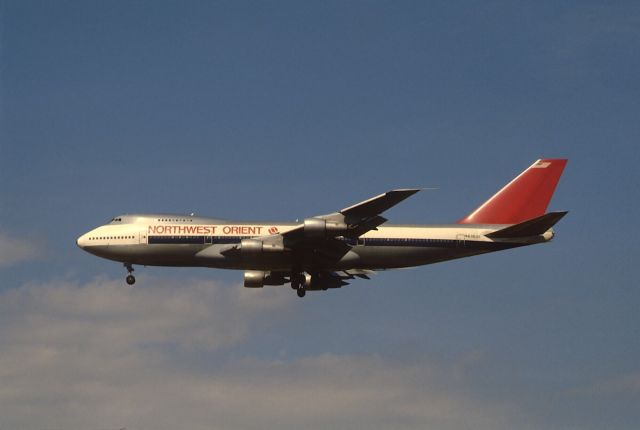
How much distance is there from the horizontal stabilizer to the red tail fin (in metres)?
4.10

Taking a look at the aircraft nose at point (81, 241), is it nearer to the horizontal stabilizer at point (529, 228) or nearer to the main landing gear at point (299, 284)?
the main landing gear at point (299, 284)

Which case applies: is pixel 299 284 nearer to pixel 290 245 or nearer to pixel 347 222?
pixel 290 245

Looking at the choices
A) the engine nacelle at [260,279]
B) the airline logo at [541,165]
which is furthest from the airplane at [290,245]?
the airline logo at [541,165]

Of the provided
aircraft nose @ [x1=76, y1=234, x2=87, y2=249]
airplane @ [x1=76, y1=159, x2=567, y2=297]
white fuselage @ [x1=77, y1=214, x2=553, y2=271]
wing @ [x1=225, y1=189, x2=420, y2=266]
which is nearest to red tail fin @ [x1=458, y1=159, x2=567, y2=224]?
airplane @ [x1=76, y1=159, x2=567, y2=297]

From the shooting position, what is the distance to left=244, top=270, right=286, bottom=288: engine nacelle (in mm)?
68125

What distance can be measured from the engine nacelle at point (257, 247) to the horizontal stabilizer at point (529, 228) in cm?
1476

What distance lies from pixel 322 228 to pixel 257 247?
448cm

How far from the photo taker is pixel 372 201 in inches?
2291

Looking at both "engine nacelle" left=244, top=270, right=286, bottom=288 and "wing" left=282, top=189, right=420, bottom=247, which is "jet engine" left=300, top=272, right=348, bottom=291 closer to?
"engine nacelle" left=244, top=270, right=286, bottom=288

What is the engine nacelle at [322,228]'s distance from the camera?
197 ft

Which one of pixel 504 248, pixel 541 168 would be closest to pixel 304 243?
pixel 504 248

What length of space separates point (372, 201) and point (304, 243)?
6.16 m

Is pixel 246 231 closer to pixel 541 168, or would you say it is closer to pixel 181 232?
Answer: pixel 181 232

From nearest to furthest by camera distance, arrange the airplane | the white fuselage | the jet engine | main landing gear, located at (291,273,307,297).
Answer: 1. the airplane
2. the white fuselage
3. main landing gear, located at (291,273,307,297)
4. the jet engine
